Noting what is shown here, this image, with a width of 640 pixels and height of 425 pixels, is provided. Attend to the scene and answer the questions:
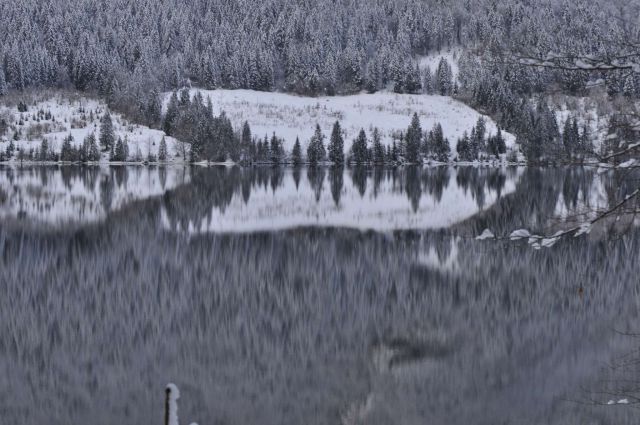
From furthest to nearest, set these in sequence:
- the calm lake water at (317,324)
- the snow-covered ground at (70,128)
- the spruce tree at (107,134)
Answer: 1. the snow-covered ground at (70,128)
2. the spruce tree at (107,134)
3. the calm lake water at (317,324)

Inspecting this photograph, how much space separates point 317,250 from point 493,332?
469 inches

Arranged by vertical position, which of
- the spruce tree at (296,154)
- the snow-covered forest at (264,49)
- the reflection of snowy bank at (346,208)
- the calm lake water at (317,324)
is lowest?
the calm lake water at (317,324)

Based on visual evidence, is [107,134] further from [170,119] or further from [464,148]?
[464,148]

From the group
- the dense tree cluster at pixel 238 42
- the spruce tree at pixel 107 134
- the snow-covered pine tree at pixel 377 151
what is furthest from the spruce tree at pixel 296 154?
the spruce tree at pixel 107 134

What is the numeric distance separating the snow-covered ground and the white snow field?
13.0 m

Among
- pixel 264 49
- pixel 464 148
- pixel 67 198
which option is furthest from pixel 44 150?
pixel 464 148

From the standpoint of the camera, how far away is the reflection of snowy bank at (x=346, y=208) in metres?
33.1

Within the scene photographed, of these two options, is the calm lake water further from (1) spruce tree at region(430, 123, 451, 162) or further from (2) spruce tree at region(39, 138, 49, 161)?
(1) spruce tree at region(430, 123, 451, 162)

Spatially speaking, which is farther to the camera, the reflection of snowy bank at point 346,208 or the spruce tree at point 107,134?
the spruce tree at point 107,134

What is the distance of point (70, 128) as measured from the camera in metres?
115

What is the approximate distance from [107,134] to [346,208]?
79.2 meters

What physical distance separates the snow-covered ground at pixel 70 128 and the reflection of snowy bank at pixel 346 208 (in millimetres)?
59826

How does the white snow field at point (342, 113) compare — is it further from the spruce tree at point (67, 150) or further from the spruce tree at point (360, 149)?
the spruce tree at point (67, 150)

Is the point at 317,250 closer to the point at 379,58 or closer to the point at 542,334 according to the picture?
the point at 542,334
